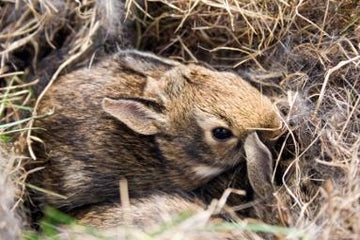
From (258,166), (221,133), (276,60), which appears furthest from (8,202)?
(276,60)

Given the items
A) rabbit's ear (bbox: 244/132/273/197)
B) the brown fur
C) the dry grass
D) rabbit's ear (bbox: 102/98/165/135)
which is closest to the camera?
the brown fur

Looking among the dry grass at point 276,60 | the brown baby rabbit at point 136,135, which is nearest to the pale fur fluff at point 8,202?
the dry grass at point 276,60

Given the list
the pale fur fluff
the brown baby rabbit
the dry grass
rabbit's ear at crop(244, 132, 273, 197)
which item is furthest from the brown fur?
the pale fur fluff

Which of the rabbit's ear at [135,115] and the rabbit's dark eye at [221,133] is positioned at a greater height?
the rabbit's dark eye at [221,133]

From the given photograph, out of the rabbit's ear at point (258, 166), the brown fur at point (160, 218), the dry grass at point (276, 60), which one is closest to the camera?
the brown fur at point (160, 218)

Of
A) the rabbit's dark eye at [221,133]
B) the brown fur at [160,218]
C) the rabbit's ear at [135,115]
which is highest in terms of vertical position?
the rabbit's dark eye at [221,133]

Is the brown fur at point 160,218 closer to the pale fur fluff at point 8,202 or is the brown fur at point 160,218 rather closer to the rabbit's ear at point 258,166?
the rabbit's ear at point 258,166

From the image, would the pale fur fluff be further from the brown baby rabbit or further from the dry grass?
the brown baby rabbit

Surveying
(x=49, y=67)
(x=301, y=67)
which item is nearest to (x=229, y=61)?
(x=301, y=67)
